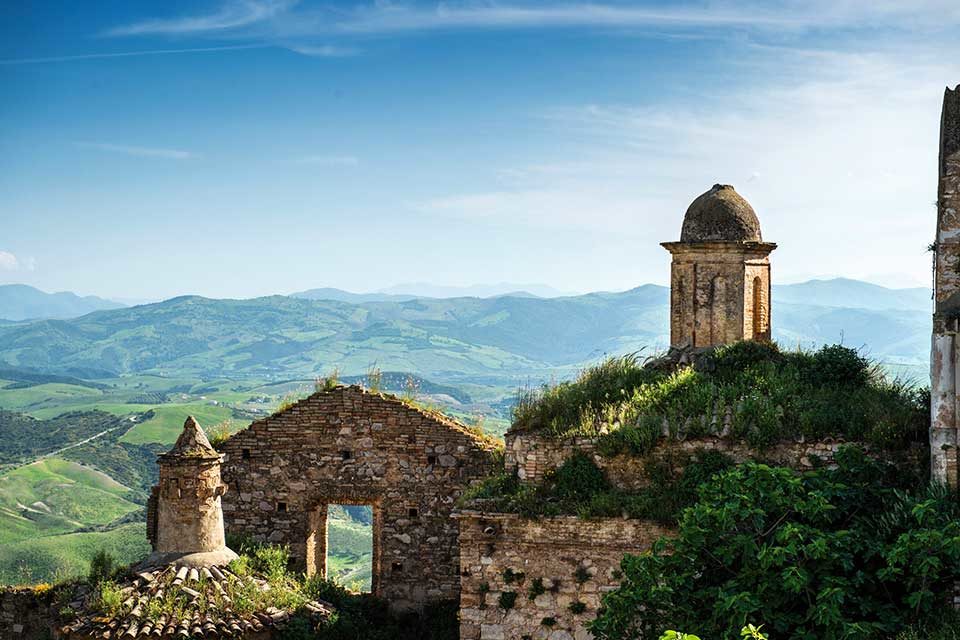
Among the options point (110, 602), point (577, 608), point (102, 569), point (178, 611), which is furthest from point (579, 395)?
point (102, 569)

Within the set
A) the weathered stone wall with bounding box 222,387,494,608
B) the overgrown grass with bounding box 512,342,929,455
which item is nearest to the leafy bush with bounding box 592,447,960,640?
the overgrown grass with bounding box 512,342,929,455

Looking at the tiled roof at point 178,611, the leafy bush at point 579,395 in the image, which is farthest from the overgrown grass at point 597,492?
the tiled roof at point 178,611

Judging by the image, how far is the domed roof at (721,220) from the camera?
18703 millimetres

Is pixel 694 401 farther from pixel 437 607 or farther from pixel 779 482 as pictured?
pixel 437 607

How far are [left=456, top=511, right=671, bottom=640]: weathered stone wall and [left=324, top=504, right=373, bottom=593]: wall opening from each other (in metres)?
53.6

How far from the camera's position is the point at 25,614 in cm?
1783

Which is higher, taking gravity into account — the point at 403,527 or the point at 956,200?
the point at 956,200

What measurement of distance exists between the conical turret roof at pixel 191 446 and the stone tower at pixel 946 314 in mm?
11012

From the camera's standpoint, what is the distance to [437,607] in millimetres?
18469

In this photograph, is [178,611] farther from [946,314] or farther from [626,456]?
[946,314]

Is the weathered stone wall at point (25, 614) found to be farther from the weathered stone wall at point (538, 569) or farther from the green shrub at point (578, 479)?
the green shrub at point (578, 479)

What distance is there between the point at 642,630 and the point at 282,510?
8833 millimetres

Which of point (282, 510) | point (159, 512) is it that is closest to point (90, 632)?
point (159, 512)

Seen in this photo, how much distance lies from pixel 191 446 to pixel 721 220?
32.7 ft
